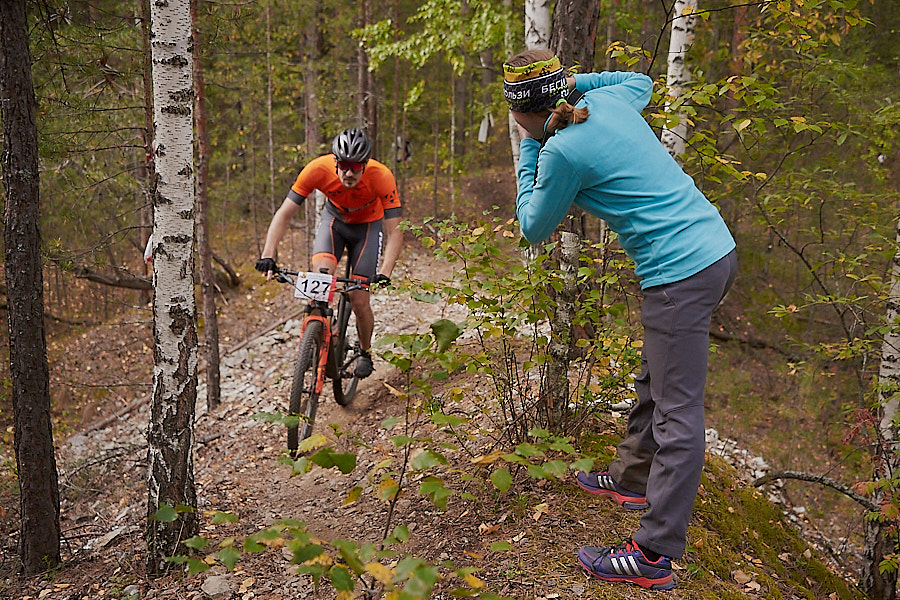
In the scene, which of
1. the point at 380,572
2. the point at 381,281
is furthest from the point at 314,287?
the point at 380,572

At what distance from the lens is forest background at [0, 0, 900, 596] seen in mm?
5312

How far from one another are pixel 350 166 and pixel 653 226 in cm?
290

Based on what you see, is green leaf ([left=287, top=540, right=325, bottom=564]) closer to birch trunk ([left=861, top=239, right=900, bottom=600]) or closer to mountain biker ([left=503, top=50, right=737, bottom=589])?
mountain biker ([left=503, top=50, right=737, bottom=589])

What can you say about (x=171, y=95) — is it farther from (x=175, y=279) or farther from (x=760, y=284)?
(x=760, y=284)

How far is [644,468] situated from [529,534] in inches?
26.9

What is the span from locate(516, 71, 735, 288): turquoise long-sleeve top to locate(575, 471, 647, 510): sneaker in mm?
1320

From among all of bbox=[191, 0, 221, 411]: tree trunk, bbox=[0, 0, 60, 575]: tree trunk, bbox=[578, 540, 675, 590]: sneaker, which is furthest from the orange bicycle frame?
bbox=[578, 540, 675, 590]: sneaker

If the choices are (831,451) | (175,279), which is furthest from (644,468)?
(831,451)

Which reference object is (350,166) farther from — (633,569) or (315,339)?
(633,569)

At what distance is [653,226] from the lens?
8.41 feet

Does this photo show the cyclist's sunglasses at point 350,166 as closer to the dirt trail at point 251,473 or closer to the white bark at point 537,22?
the dirt trail at point 251,473

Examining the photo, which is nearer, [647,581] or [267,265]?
[647,581]

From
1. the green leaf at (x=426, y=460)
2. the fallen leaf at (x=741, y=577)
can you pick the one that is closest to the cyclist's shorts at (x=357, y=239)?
the fallen leaf at (x=741, y=577)

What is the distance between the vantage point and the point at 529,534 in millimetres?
3133
